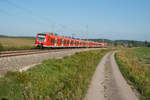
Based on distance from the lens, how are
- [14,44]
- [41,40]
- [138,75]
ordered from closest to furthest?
[138,75] → [41,40] → [14,44]

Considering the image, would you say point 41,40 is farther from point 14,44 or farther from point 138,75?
point 138,75

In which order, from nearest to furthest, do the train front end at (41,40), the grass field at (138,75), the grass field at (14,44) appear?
1. the grass field at (138,75)
2. the train front end at (41,40)
3. the grass field at (14,44)

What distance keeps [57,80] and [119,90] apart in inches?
139

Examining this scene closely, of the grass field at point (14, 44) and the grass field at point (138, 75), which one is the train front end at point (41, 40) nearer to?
the grass field at point (14, 44)

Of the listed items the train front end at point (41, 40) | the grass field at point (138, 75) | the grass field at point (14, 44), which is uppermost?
the train front end at point (41, 40)

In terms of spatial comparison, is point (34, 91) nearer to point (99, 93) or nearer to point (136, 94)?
point (99, 93)

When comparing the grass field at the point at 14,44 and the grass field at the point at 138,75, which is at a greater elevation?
Result: the grass field at the point at 14,44

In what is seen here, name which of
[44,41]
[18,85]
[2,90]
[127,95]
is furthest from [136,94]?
[44,41]

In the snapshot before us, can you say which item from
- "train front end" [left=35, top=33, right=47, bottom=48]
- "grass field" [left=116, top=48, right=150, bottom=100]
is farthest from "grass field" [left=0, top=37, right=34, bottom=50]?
"grass field" [left=116, top=48, right=150, bottom=100]

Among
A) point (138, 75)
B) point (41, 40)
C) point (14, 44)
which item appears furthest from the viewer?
point (14, 44)

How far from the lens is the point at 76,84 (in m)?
7.64

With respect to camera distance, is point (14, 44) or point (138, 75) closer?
point (138, 75)

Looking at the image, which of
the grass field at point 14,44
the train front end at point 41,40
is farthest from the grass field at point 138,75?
the grass field at point 14,44

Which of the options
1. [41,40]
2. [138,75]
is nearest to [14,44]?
[41,40]
